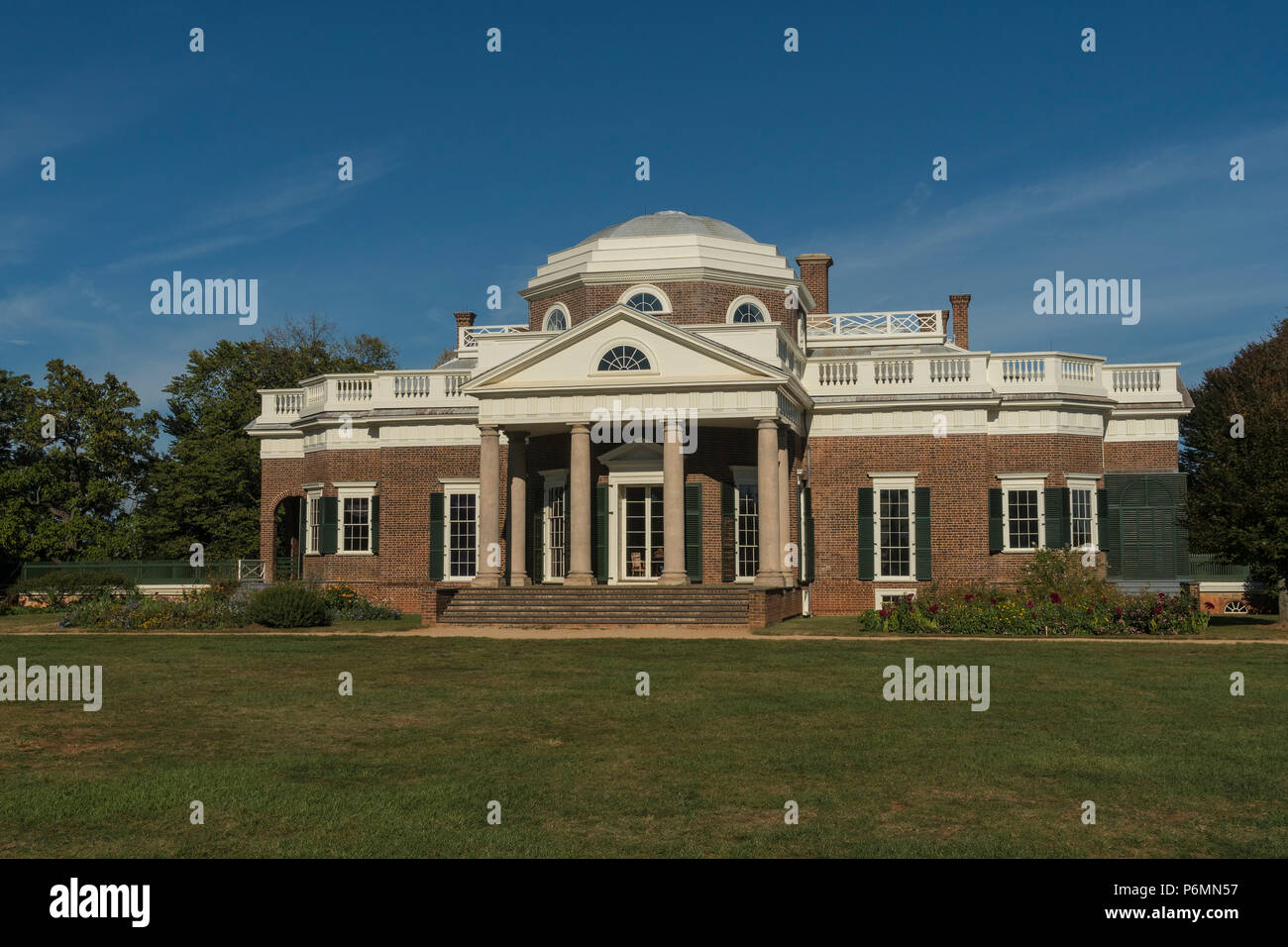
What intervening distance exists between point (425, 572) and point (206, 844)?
87.2ft

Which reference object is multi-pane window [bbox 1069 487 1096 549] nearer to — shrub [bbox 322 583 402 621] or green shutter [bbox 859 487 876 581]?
green shutter [bbox 859 487 876 581]

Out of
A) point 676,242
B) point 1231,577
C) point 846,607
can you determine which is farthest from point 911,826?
point 1231,577

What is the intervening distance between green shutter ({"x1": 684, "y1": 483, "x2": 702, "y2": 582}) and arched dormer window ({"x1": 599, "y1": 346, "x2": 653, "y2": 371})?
3424 millimetres

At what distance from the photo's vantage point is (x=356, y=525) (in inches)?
1377

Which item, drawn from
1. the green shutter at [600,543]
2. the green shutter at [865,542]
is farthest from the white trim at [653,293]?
the green shutter at [865,542]

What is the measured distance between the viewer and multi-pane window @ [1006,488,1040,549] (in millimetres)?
31297

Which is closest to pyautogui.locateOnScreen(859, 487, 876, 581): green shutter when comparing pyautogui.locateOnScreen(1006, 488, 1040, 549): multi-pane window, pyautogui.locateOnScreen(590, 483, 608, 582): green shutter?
pyautogui.locateOnScreen(1006, 488, 1040, 549): multi-pane window

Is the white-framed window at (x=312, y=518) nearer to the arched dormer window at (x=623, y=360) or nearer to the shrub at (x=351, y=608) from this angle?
the shrub at (x=351, y=608)

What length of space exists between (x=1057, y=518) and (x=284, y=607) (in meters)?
20.1

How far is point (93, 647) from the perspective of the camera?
69.2 feet

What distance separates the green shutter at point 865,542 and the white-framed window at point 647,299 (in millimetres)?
7946

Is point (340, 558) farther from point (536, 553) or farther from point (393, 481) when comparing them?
point (536, 553)

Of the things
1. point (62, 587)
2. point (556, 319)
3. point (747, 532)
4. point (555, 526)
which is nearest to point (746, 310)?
point (556, 319)

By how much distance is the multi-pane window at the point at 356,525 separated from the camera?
3484 centimetres
